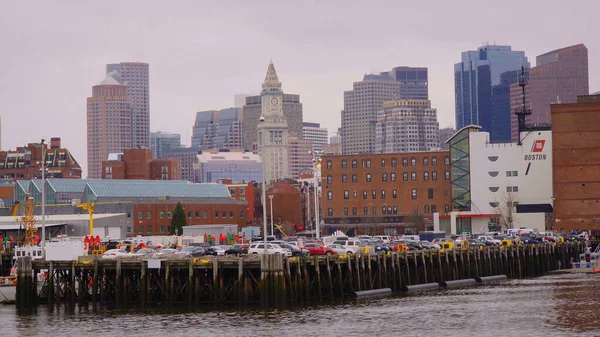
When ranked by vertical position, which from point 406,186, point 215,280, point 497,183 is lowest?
point 215,280

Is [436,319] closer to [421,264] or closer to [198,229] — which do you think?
[421,264]

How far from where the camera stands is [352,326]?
7369cm

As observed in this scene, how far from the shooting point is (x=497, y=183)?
191 m

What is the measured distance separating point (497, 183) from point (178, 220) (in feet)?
161

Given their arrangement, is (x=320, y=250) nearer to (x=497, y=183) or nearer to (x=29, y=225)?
(x=29, y=225)

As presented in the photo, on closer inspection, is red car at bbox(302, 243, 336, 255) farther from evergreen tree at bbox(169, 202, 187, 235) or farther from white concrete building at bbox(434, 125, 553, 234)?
white concrete building at bbox(434, 125, 553, 234)

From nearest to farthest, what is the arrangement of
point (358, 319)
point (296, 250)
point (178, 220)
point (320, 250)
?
point (358, 319) → point (296, 250) → point (320, 250) → point (178, 220)

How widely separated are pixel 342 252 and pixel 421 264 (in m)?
7.46

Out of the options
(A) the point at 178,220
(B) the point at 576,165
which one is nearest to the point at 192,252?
(A) the point at 178,220

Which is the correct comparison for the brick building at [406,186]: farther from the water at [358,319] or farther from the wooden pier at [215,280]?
the water at [358,319]

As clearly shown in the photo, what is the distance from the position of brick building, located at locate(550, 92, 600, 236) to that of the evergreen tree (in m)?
54.5

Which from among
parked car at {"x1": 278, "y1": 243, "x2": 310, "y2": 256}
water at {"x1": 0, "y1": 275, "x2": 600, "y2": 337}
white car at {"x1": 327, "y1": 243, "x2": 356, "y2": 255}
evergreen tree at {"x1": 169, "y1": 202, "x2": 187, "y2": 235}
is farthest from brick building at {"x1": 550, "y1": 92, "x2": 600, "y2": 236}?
water at {"x1": 0, "y1": 275, "x2": 600, "y2": 337}

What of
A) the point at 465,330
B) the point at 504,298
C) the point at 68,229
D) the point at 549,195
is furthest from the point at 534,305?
the point at 549,195

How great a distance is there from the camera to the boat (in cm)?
→ 12301
